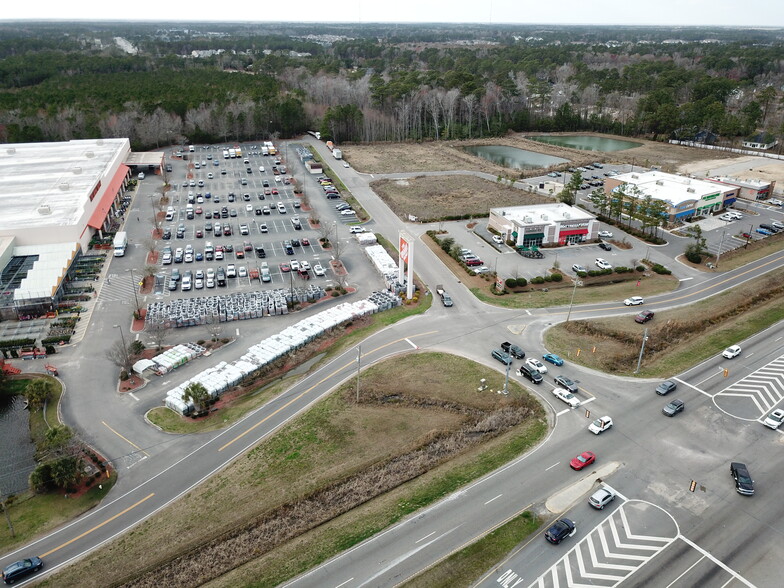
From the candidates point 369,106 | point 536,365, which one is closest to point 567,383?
point 536,365

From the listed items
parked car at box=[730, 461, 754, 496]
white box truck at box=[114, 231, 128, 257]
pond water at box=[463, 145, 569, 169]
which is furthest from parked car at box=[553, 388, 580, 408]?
pond water at box=[463, 145, 569, 169]

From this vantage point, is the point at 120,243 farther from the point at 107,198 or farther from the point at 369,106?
the point at 369,106

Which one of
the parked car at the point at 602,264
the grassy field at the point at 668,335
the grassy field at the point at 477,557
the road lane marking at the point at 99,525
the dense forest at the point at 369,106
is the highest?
the dense forest at the point at 369,106

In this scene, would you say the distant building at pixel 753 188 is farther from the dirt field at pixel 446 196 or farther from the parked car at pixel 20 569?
the parked car at pixel 20 569

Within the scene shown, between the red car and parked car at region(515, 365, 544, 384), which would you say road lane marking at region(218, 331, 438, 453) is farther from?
the red car

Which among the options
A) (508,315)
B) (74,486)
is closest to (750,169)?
(508,315)

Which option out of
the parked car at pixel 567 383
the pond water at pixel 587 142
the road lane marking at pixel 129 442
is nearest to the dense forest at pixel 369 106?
the pond water at pixel 587 142
